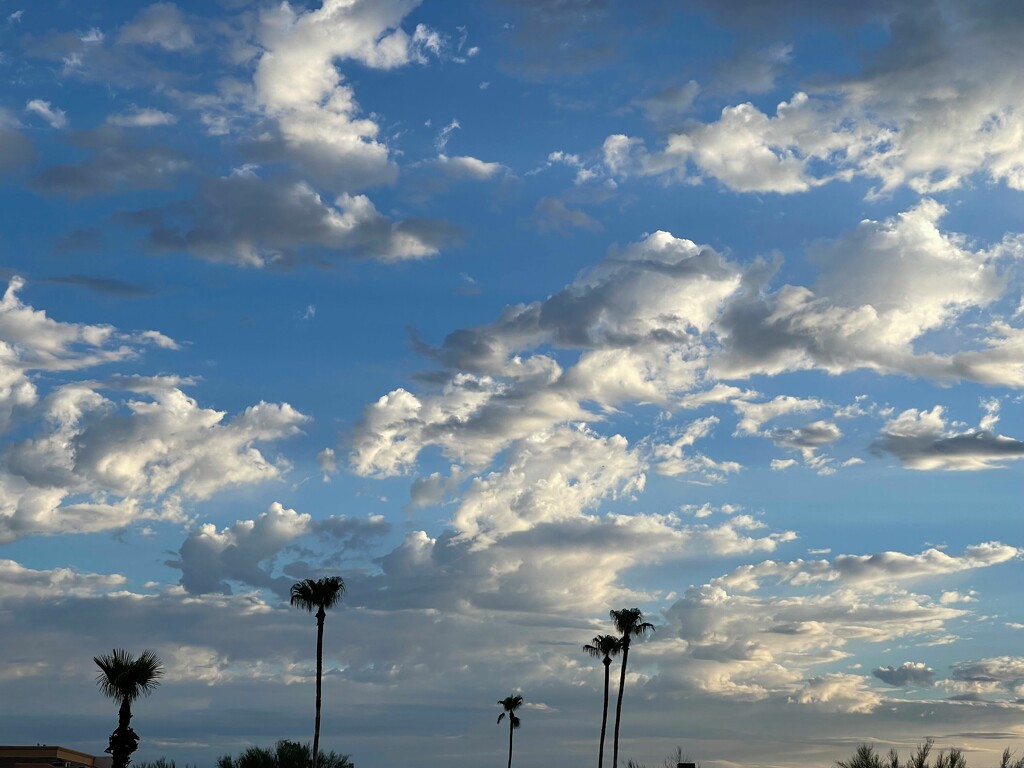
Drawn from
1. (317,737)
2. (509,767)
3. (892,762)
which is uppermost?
(892,762)

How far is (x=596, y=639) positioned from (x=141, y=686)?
47802mm

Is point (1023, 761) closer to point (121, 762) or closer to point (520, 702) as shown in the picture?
point (121, 762)

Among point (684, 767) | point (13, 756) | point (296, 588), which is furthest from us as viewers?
point (13, 756)

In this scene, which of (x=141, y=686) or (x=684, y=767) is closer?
(x=684, y=767)

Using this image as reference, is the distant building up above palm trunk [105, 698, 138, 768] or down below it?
below

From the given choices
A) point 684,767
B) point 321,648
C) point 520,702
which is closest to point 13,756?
point 321,648

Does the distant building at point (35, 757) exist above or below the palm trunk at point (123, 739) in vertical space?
below

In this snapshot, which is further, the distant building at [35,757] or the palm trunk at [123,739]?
the distant building at [35,757]

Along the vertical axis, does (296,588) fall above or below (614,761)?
above

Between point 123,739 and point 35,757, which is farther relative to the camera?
point 35,757

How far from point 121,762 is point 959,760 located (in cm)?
3905

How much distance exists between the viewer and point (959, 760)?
3903 cm

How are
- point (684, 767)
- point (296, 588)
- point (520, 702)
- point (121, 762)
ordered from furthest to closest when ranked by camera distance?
point (520, 702), point (296, 588), point (121, 762), point (684, 767)

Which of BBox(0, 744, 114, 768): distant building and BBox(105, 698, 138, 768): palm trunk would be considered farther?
BBox(0, 744, 114, 768): distant building
